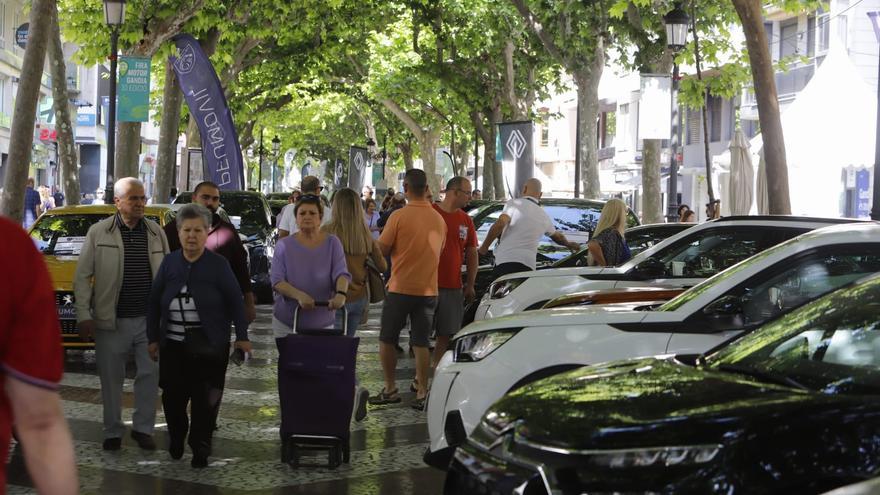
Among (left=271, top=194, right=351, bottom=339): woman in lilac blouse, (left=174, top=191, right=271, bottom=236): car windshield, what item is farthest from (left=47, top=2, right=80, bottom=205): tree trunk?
(left=271, top=194, right=351, bottom=339): woman in lilac blouse

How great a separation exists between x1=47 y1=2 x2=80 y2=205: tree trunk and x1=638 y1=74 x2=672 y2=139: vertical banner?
966 cm

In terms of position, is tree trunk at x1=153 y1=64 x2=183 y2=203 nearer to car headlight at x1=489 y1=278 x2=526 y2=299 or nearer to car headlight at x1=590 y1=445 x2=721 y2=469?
car headlight at x1=489 y1=278 x2=526 y2=299

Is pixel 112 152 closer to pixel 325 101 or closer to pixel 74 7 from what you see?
pixel 74 7

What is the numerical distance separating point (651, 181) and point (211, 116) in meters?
8.76

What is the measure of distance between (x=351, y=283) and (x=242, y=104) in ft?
130

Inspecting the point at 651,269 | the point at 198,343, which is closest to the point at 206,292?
the point at 198,343

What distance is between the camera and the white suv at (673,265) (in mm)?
11039

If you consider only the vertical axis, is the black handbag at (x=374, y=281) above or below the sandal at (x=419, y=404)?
above

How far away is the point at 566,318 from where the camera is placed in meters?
7.74

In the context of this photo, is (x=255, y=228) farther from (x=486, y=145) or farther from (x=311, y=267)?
(x=486, y=145)

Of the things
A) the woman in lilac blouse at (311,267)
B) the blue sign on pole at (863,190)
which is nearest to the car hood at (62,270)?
the woman in lilac blouse at (311,267)

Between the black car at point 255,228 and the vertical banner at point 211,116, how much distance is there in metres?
1.84

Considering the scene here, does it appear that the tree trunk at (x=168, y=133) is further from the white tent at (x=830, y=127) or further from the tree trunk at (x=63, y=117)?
the white tent at (x=830, y=127)

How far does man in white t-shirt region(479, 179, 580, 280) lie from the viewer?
13.5 meters
